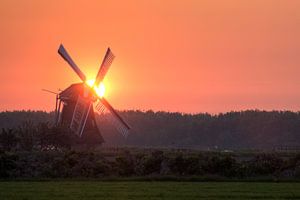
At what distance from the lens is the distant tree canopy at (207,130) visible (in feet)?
560

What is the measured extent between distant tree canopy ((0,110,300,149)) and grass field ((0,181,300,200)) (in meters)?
120

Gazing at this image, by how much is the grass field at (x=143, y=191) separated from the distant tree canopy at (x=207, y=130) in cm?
12036

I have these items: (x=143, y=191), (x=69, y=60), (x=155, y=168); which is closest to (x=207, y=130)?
(x=69, y=60)

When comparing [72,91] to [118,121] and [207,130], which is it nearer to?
[118,121]

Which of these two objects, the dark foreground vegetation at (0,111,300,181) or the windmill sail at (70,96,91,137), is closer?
the dark foreground vegetation at (0,111,300,181)

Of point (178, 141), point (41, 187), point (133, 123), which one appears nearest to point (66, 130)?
point (41, 187)

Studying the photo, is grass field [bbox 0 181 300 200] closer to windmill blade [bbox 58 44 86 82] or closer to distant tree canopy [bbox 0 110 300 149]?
windmill blade [bbox 58 44 86 82]

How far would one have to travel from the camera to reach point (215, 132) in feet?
592

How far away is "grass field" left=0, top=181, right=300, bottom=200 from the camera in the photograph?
3672cm

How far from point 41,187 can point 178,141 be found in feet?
436

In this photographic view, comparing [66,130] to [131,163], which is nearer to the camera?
[131,163]

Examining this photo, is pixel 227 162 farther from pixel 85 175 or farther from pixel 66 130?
pixel 66 130

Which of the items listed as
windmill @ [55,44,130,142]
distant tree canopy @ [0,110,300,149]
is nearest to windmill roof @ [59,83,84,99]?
windmill @ [55,44,130,142]

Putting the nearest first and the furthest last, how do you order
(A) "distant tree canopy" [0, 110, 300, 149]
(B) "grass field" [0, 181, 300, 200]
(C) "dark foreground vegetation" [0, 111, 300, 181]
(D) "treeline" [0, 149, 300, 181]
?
1. (B) "grass field" [0, 181, 300, 200]
2. (D) "treeline" [0, 149, 300, 181]
3. (C) "dark foreground vegetation" [0, 111, 300, 181]
4. (A) "distant tree canopy" [0, 110, 300, 149]
